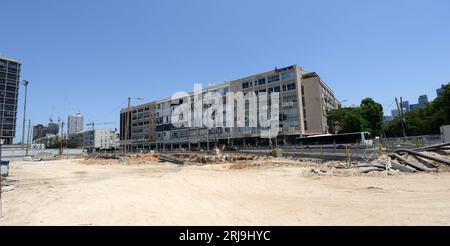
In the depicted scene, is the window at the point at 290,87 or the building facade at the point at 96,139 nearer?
the window at the point at 290,87

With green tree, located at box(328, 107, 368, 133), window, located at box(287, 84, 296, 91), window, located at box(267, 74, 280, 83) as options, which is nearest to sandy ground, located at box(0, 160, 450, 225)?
green tree, located at box(328, 107, 368, 133)

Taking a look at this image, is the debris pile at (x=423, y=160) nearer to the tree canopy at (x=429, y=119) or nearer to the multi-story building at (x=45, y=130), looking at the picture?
the tree canopy at (x=429, y=119)

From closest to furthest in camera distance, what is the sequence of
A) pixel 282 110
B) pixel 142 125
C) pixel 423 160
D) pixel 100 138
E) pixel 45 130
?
1. pixel 423 160
2. pixel 282 110
3. pixel 142 125
4. pixel 100 138
5. pixel 45 130

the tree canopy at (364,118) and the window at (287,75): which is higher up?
the window at (287,75)

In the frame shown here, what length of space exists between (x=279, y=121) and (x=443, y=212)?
215 ft

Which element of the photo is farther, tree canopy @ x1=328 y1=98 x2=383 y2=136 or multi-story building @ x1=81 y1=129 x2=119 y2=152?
multi-story building @ x1=81 y1=129 x2=119 y2=152

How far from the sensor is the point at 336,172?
15414 millimetres

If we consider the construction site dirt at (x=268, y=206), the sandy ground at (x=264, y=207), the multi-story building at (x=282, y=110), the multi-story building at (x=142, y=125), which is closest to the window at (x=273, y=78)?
the multi-story building at (x=282, y=110)

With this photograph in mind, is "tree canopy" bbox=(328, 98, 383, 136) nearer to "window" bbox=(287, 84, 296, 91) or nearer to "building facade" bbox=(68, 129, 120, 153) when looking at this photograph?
→ "window" bbox=(287, 84, 296, 91)

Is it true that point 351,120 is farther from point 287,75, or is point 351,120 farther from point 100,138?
point 100,138

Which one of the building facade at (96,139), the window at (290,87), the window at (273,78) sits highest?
the window at (273,78)

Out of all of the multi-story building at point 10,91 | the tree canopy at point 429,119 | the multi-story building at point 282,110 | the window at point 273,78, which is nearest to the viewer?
the tree canopy at point 429,119

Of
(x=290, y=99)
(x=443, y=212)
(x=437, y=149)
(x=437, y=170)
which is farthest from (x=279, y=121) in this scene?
(x=443, y=212)

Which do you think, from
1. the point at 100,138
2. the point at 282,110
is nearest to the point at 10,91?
the point at 100,138
